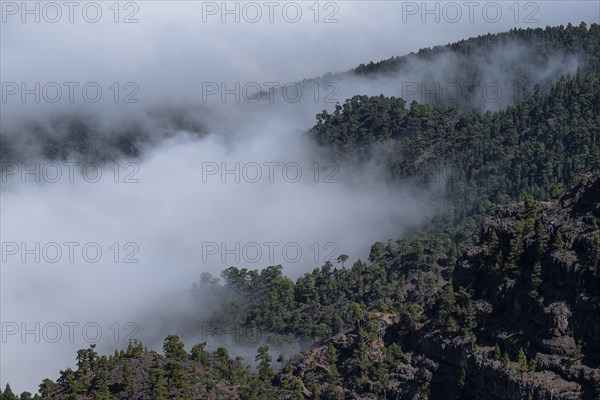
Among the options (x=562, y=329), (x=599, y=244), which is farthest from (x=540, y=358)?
(x=599, y=244)

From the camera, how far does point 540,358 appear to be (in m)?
199

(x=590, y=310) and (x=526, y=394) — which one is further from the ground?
(x=590, y=310)

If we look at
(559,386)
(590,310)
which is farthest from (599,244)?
(559,386)

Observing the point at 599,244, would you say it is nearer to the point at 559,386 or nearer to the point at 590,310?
the point at 590,310

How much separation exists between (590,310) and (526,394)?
16.1 meters

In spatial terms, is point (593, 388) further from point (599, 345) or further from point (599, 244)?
point (599, 244)

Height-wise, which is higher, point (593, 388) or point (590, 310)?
point (590, 310)

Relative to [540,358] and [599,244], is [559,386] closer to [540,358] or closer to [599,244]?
[540,358]

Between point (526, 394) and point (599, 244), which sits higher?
point (599, 244)

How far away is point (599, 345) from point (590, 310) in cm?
555

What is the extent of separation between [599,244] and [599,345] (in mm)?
15674

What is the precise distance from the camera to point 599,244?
654 ft

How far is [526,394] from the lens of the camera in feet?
643

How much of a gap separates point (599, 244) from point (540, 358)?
19735 millimetres
